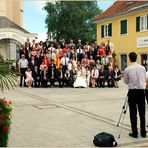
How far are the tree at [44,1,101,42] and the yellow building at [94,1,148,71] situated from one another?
1947cm

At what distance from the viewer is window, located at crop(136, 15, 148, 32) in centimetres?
3244

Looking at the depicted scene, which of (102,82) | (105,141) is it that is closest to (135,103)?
(105,141)

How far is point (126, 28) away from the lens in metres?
35.5

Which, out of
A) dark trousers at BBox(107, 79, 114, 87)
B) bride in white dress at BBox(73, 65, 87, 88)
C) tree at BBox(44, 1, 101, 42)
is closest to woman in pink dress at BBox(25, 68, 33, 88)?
Result: bride in white dress at BBox(73, 65, 87, 88)

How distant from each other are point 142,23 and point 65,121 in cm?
2441

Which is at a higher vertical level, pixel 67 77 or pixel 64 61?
pixel 64 61

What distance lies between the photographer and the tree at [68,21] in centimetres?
6012

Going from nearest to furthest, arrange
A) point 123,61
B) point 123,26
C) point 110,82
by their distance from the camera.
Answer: point 110,82
point 123,26
point 123,61

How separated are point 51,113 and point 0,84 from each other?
15.6 feet

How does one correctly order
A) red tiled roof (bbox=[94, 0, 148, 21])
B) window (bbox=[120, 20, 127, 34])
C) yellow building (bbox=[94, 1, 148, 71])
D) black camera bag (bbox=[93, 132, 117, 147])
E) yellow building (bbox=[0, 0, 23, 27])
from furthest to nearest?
yellow building (bbox=[0, 0, 23, 27]), window (bbox=[120, 20, 127, 34]), red tiled roof (bbox=[94, 0, 148, 21]), yellow building (bbox=[94, 1, 148, 71]), black camera bag (bbox=[93, 132, 117, 147])

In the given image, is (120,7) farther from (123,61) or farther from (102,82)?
(102,82)

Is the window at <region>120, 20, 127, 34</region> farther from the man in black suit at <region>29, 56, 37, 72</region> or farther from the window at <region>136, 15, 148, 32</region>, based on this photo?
the man in black suit at <region>29, 56, 37, 72</region>

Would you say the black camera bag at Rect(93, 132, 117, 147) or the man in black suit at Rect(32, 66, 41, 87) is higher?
the man in black suit at Rect(32, 66, 41, 87)

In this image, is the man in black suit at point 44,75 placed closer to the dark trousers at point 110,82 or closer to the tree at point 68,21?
the dark trousers at point 110,82
